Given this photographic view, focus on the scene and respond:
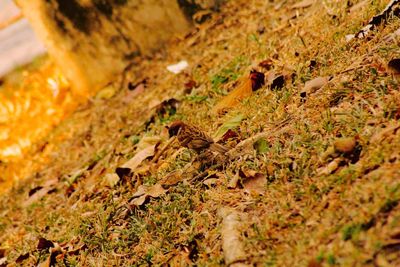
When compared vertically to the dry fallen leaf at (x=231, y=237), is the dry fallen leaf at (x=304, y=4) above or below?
above

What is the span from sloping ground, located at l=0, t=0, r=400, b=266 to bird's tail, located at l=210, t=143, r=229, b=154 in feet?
0.20

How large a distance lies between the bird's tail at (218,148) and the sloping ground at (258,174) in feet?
0.20

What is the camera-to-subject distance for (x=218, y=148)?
208cm

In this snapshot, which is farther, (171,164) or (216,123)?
(216,123)

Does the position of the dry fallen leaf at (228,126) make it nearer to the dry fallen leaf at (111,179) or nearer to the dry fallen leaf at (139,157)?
the dry fallen leaf at (139,157)

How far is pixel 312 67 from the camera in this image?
2.32 meters

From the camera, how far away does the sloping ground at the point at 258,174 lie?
4.92ft

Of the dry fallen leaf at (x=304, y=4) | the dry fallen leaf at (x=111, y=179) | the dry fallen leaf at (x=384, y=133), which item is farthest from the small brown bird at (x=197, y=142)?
the dry fallen leaf at (x=304, y=4)

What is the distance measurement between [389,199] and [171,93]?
1963 mm

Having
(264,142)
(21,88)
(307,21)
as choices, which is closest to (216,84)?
(307,21)

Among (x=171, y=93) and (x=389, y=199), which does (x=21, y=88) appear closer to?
(x=171, y=93)

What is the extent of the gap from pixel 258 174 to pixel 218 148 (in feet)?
0.96

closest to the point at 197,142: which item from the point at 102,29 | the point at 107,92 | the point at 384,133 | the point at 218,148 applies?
the point at 218,148

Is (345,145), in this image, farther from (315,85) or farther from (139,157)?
(139,157)
